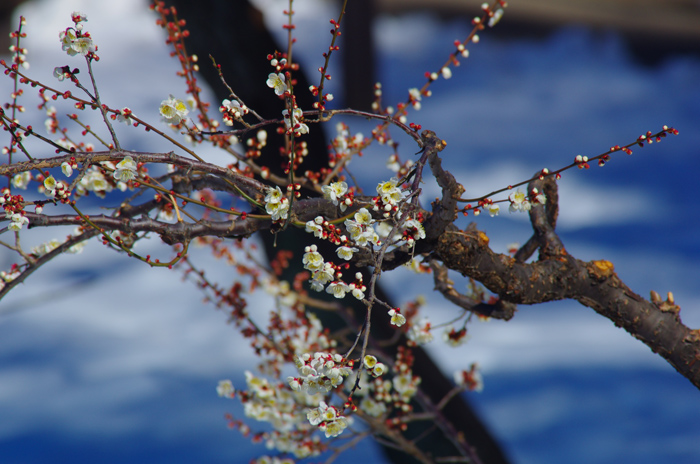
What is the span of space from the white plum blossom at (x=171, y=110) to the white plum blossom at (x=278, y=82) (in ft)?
0.60

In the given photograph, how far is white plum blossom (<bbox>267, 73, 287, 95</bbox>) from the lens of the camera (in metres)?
1.12

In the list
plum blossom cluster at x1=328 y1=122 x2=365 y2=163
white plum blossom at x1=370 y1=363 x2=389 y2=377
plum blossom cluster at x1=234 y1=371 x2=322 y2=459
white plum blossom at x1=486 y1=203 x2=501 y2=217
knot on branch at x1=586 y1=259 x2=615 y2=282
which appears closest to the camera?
white plum blossom at x1=370 y1=363 x2=389 y2=377

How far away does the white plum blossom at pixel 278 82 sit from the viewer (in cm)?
112

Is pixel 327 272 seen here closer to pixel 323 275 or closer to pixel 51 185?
pixel 323 275

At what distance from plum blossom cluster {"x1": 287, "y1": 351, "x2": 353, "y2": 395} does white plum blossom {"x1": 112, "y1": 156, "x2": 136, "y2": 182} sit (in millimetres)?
449

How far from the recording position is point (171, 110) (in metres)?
1.14

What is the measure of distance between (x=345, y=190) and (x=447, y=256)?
0.30 meters

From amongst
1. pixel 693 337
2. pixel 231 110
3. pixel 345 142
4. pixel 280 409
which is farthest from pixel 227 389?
pixel 693 337

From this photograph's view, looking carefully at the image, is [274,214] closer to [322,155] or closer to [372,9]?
[322,155]

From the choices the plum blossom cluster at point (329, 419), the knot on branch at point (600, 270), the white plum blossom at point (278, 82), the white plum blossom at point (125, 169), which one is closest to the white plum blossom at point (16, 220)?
the white plum blossom at point (125, 169)

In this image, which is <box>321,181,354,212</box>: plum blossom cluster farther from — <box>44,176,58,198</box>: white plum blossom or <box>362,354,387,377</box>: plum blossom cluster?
<box>44,176,58,198</box>: white plum blossom

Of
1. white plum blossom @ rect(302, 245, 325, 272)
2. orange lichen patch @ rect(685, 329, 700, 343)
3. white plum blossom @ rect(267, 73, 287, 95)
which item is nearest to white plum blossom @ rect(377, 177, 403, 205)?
white plum blossom @ rect(302, 245, 325, 272)

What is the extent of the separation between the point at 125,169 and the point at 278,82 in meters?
0.32

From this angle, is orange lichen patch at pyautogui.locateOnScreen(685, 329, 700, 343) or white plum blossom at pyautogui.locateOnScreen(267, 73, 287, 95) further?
orange lichen patch at pyautogui.locateOnScreen(685, 329, 700, 343)
